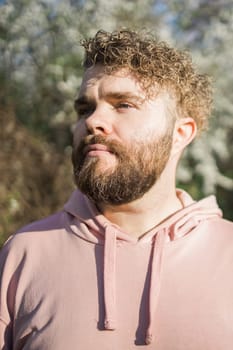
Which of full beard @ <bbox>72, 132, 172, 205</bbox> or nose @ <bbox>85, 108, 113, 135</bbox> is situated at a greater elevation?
nose @ <bbox>85, 108, 113, 135</bbox>

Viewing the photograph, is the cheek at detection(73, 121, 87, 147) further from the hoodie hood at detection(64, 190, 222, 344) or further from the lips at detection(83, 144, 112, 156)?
the hoodie hood at detection(64, 190, 222, 344)

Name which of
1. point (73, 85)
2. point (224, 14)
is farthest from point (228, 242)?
point (224, 14)

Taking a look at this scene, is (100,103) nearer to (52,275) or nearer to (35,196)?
(52,275)

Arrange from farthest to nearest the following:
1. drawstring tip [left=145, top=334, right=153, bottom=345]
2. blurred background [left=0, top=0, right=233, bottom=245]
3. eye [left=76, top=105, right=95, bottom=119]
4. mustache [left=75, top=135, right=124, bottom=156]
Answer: blurred background [left=0, top=0, right=233, bottom=245] < eye [left=76, top=105, right=95, bottom=119] < mustache [left=75, top=135, right=124, bottom=156] < drawstring tip [left=145, top=334, right=153, bottom=345]

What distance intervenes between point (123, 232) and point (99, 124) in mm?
362

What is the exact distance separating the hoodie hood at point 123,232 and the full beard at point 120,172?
0.10m

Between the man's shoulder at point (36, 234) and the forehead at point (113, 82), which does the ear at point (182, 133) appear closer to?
the forehead at point (113, 82)

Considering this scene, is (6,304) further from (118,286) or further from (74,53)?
(74,53)

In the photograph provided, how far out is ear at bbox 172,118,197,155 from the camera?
2557 mm

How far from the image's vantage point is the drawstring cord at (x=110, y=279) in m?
2.22

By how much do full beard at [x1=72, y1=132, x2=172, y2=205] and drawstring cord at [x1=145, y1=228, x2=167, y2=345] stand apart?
158mm

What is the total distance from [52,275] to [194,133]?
2.38 feet

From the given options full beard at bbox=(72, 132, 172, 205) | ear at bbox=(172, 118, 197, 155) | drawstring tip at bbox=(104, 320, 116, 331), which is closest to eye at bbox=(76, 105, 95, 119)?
full beard at bbox=(72, 132, 172, 205)

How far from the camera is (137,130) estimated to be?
7.77ft
